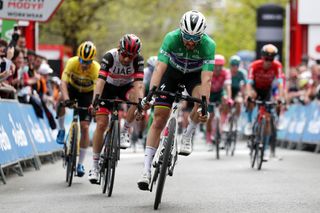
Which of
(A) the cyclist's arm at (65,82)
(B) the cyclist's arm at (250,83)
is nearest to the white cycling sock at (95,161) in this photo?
(A) the cyclist's arm at (65,82)

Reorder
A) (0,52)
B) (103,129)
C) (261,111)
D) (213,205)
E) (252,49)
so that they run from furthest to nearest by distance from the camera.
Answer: (252,49)
(261,111)
(0,52)
(103,129)
(213,205)

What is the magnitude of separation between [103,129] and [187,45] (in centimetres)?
247

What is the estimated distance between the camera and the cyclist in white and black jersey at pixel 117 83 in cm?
1359

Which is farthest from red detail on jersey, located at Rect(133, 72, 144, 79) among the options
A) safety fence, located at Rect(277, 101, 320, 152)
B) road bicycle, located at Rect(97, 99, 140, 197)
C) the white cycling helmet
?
safety fence, located at Rect(277, 101, 320, 152)

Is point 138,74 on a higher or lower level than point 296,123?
higher

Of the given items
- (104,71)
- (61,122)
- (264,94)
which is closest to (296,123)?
(264,94)

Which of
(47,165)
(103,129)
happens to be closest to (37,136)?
(47,165)

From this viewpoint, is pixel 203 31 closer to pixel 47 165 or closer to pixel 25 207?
pixel 25 207

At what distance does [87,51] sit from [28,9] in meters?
4.99

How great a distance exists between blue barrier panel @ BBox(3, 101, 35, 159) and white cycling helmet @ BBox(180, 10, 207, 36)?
466cm

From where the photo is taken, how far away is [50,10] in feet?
65.0

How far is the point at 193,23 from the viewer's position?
11.7 meters

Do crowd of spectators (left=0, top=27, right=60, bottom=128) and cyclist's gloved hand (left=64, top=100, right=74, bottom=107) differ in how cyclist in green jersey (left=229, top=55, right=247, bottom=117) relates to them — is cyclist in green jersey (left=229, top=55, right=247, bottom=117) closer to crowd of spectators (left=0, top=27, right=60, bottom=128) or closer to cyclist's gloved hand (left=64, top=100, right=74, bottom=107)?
crowd of spectators (left=0, top=27, right=60, bottom=128)

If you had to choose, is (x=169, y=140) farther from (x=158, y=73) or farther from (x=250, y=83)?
(x=250, y=83)
